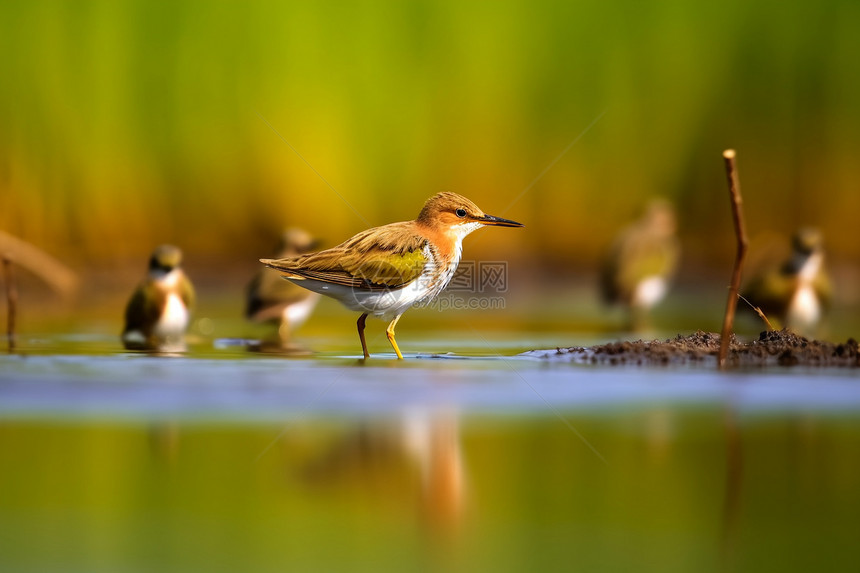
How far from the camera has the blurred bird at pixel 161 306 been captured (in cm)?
1005

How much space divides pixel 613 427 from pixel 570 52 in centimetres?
1170

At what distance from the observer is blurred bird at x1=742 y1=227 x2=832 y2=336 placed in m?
10.8

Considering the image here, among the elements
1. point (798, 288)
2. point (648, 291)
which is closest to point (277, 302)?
point (648, 291)

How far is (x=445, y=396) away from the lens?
6121mm

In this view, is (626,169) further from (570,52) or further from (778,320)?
(778,320)

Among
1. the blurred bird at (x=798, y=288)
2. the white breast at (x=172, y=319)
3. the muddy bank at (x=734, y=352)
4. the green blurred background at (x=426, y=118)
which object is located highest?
the green blurred background at (x=426, y=118)

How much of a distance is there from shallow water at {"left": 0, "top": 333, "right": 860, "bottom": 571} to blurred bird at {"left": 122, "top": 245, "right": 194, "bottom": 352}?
309cm

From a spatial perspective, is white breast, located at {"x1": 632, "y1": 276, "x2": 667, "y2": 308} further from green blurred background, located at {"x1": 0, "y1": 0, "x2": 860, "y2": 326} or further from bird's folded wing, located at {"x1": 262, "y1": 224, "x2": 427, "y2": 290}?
bird's folded wing, located at {"x1": 262, "y1": 224, "x2": 427, "y2": 290}

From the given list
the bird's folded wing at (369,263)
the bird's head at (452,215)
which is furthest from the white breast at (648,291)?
the bird's folded wing at (369,263)

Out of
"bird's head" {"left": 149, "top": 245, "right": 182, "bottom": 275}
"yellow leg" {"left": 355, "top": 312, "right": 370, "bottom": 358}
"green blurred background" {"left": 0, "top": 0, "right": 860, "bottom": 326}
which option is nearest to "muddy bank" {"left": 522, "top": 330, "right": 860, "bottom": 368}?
"yellow leg" {"left": 355, "top": 312, "right": 370, "bottom": 358}

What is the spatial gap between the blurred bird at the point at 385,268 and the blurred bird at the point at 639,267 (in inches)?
193

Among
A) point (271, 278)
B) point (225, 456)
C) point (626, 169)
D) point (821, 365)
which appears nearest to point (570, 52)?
point (626, 169)

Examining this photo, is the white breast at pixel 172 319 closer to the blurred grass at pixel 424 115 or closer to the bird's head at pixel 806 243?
the blurred grass at pixel 424 115

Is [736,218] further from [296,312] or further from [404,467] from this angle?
[296,312]
